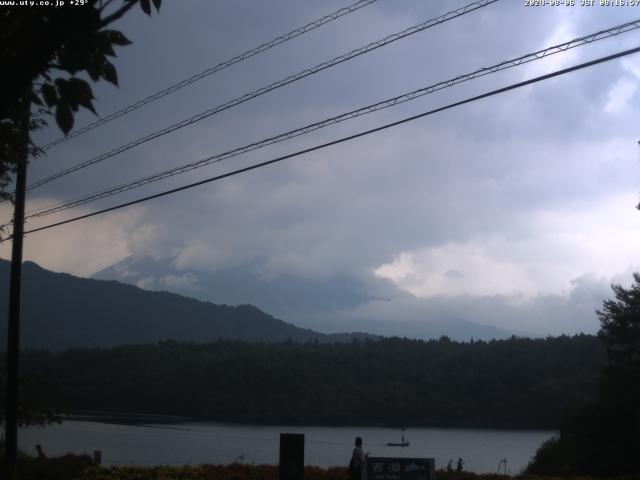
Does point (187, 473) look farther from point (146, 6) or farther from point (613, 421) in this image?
point (613, 421)

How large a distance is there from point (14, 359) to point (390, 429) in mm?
79663

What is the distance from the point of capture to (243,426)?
9469cm

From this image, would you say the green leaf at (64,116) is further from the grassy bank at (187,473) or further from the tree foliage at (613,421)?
the tree foliage at (613,421)

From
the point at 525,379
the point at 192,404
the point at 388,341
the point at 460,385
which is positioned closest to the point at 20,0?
the point at 525,379

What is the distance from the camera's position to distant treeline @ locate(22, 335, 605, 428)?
8456 centimetres

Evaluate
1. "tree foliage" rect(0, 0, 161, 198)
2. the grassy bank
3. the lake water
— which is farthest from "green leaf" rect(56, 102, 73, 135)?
the lake water

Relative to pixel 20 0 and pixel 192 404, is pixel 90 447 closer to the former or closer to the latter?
pixel 192 404

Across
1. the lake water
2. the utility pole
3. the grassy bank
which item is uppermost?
the utility pole

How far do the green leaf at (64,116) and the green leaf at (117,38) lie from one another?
1.71ft

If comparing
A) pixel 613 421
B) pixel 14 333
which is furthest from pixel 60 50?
pixel 613 421

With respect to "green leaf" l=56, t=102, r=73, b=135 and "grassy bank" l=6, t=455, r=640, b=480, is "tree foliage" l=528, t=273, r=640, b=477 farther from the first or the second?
"green leaf" l=56, t=102, r=73, b=135

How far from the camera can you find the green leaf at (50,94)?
498 cm

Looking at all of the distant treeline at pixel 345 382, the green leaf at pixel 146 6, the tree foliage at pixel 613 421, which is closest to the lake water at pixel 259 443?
the distant treeline at pixel 345 382

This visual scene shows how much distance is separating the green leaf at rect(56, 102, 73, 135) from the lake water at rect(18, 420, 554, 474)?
1677 inches
